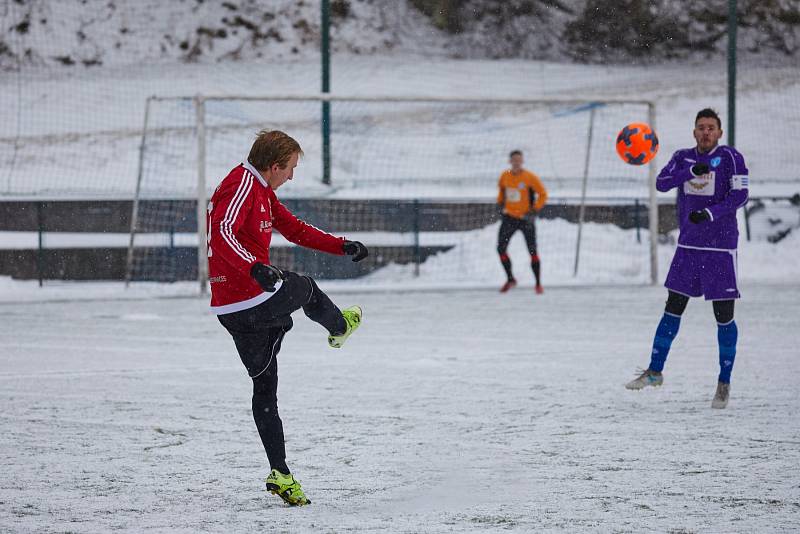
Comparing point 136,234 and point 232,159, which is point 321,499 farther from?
point 232,159

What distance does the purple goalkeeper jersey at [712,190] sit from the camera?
704 centimetres

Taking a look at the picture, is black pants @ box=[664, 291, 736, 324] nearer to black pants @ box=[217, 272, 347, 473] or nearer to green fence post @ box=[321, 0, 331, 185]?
black pants @ box=[217, 272, 347, 473]

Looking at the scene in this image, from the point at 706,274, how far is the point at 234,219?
11.9 feet

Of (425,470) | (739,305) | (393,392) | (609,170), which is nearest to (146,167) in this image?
(609,170)

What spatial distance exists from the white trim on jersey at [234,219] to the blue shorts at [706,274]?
11.6ft

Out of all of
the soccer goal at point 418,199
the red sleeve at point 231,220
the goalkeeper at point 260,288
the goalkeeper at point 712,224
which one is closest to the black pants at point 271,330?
the goalkeeper at point 260,288

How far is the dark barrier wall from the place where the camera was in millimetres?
16422

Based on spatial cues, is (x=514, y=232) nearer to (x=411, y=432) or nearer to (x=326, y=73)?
(x=326, y=73)

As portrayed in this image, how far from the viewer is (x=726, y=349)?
7.23 m

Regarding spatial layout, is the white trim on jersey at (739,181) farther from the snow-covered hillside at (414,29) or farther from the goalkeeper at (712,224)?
the snow-covered hillside at (414,29)

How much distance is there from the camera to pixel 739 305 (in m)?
13.0

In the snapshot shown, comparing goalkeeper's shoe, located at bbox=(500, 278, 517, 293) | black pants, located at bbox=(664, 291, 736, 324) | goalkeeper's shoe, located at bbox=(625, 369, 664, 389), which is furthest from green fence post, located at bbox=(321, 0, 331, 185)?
black pants, located at bbox=(664, 291, 736, 324)

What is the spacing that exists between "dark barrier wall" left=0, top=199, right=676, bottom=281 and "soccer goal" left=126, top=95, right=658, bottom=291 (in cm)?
2

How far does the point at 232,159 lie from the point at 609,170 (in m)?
7.74
